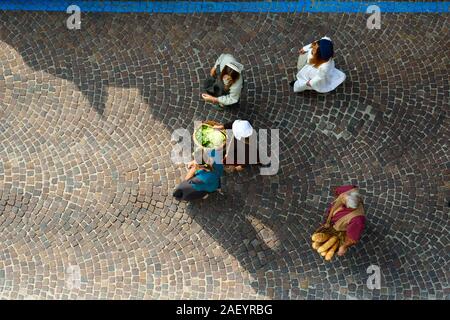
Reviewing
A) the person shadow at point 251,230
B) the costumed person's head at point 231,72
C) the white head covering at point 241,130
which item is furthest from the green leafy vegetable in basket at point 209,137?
the person shadow at point 251,230

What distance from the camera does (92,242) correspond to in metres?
8.32

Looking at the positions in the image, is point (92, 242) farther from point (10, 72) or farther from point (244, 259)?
point (10, 72)

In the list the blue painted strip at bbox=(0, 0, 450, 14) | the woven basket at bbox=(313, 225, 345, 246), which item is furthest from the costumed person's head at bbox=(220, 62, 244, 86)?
the woven basket at bbox=(313, 225, 345, 246)

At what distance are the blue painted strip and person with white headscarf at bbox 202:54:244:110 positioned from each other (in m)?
1.72

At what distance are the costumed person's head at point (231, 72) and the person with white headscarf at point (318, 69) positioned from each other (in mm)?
1283

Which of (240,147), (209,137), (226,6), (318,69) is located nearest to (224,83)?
(209,137)

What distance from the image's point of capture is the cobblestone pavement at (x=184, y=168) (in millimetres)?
8195

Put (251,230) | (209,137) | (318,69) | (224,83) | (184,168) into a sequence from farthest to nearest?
1. (184,168)
2. (251,230)
3. (318,69)
4. (224,83)
5. (209,137)

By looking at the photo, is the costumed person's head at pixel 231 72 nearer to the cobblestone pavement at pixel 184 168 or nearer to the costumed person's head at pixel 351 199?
the cobblestone pavement at pixel 184 168

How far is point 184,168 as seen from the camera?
8672 mm

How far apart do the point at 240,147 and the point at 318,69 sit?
6.06ft

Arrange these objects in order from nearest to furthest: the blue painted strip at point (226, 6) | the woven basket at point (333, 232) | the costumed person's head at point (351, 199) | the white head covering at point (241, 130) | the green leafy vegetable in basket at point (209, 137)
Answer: the costumed person's head at point (351, 199)
the white head covering at point (241, 130)
the woven basket at point (333, 232)
the green leafy vegetable in basket at point (209, 137)
the blue painted strip at point (226, 6)

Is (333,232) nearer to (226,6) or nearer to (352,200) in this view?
(352,200)

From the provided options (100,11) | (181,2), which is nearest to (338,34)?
(181,2)
